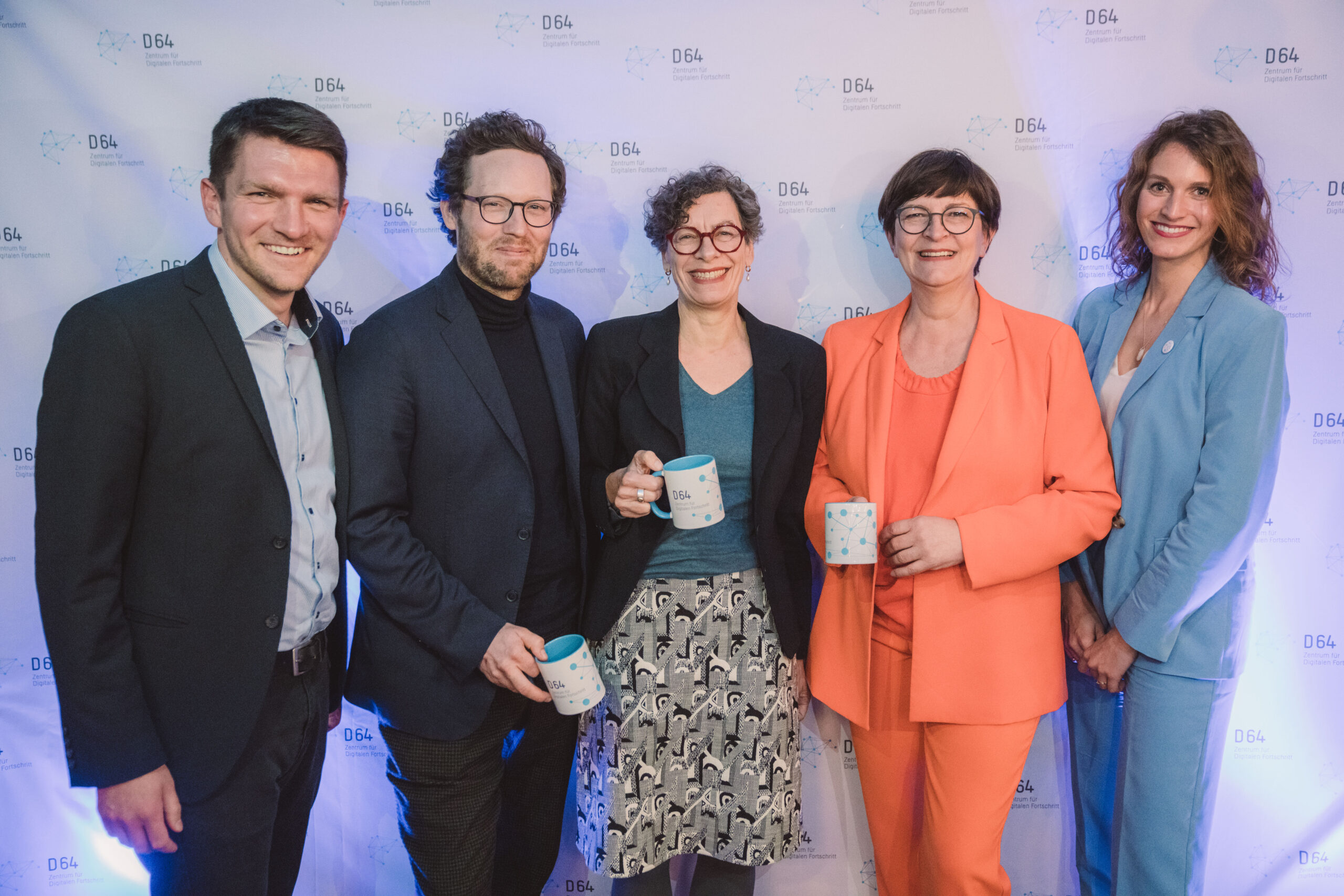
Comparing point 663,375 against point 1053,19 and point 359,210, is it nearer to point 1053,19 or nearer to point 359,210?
point 359,210

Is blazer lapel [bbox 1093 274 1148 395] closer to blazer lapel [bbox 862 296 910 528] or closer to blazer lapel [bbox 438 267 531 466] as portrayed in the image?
blazer lapel [bbox 862 296 910 528]

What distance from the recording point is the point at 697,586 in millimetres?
1840

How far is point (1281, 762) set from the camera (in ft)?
8.10

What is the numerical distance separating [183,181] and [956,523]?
254cm

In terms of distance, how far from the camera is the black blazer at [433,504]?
5.42ft

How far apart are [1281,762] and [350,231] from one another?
3.61 metres

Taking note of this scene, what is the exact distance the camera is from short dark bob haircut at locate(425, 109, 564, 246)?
1806 mm

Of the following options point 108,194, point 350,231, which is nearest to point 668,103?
point 350,231

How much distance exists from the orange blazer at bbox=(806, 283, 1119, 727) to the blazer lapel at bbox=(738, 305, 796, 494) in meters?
0.20

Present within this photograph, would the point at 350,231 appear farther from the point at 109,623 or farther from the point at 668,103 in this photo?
Result: the point at 109,623

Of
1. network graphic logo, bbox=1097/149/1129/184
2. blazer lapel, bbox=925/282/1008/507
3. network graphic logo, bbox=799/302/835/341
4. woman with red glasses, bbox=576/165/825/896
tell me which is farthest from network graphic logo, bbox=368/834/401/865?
network graphic logo, bbox=1097/149/1129/184

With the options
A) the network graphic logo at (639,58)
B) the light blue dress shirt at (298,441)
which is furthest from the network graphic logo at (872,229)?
the light blue dress shirt at (298,441)

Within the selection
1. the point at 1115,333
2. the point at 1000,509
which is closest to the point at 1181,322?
the point at 1115,333

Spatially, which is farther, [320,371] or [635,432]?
[635,432]
